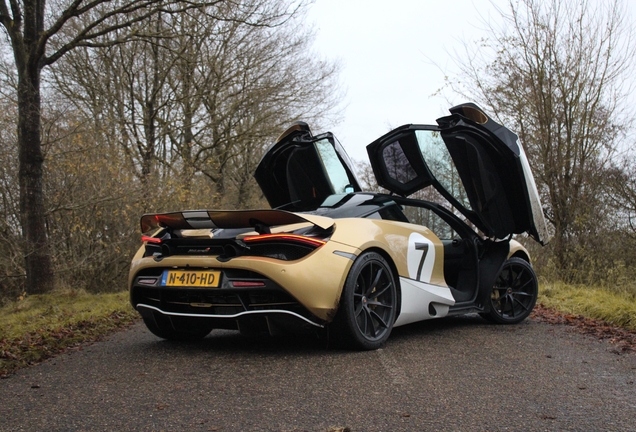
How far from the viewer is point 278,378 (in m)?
3.83

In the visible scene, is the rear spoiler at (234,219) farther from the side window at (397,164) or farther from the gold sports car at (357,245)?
the side window at (397,164)

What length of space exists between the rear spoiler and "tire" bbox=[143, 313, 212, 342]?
0.74 m

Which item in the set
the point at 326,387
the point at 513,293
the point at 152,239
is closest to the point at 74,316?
the point at 152,239

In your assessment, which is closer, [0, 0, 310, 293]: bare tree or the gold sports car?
the gold sports car

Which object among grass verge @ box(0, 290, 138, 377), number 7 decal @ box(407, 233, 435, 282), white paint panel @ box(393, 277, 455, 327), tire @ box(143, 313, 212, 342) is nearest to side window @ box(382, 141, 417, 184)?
number 7 decal @ box(407, 233, 435, 282)

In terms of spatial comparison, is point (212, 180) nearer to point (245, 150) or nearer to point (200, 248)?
point (245, 150)

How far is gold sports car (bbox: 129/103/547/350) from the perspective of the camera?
4.42 meters

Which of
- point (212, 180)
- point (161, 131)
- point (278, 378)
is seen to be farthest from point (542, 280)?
point (212, 180)

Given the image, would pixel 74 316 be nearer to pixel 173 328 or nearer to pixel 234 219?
pixel 173 328

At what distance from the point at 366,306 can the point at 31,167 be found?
6.81 m

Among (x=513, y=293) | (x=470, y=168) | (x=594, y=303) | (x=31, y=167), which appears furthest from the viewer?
(x=31, y=167)

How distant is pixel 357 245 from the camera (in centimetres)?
466

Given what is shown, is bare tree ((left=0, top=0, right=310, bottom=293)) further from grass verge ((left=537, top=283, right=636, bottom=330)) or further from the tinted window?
grass verge ((left=537, top=283, right=636, bottom=330))

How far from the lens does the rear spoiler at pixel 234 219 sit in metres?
4.40
